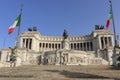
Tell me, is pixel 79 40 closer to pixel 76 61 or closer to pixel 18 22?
pixel 76 61

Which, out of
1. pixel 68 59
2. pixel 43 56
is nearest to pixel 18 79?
pixel 68 59

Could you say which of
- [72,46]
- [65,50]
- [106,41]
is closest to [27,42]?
[72,46]

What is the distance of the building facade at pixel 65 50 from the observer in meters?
54.4

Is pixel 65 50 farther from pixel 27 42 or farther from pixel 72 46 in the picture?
pixel 72 46

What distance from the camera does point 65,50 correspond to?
5406 cm

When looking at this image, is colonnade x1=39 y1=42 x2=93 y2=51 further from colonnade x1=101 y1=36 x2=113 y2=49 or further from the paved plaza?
the paved plaza

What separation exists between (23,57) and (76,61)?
25009mm

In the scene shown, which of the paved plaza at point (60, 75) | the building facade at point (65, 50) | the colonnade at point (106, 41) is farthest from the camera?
the colonnade at point (106, 41)

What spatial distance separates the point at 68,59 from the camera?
52.7 meters

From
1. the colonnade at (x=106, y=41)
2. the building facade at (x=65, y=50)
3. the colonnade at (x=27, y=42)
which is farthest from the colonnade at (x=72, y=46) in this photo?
the colonnade at (x=27, y=42)

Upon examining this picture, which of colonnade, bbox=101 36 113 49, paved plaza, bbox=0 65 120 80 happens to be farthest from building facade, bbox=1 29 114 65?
paved plaza, bbox=0 65 120 80

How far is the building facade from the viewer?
178 feet

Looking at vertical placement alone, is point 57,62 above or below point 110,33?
below

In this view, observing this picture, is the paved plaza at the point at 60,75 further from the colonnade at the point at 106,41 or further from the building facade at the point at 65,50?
the colonnade at the point at 106,41
